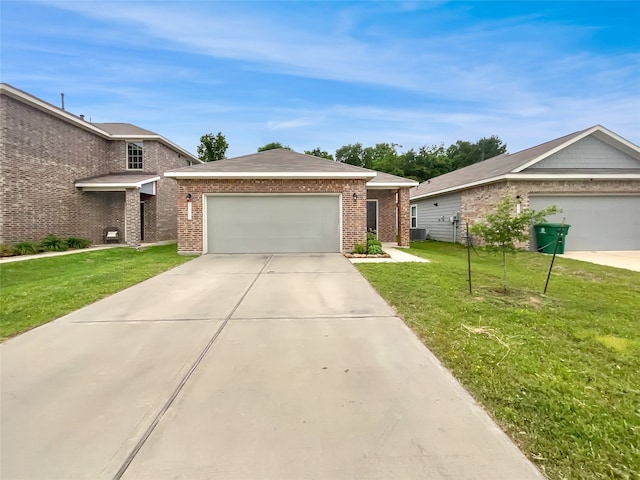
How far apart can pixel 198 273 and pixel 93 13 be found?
27.4ft

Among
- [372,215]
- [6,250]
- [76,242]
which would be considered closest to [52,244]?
[76,242]

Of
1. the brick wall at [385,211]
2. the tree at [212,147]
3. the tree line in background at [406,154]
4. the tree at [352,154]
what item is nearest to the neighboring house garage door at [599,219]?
the brick wall at [385,211]

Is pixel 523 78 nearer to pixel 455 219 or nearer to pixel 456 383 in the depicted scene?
pixel 455 219

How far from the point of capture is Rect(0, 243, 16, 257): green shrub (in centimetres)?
1123

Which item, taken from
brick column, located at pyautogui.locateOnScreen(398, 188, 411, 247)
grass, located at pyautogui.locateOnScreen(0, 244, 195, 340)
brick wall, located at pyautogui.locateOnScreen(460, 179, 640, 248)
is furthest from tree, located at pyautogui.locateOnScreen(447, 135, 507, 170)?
grass, located at pyautogui.locateOnScreen(0, 244, 195, 340)

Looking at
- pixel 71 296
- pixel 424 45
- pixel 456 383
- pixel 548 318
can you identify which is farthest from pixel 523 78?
pixel 71 296

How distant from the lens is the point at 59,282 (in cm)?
722

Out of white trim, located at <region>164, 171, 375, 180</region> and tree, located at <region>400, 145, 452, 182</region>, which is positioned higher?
tree, located at <region>400, 145, 452, 182</region>

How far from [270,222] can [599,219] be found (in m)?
12.9

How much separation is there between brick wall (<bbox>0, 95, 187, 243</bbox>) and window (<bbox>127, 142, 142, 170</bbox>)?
27 centimetres

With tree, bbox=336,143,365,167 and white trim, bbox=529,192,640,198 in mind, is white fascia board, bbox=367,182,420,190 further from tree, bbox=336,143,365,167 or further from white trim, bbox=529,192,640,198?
tree, bbox=336,143,365,167

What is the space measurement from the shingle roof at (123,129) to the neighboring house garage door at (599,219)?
18.7 meters

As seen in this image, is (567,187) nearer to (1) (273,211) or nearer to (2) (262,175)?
(1) (273,211)

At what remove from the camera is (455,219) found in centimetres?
1686
